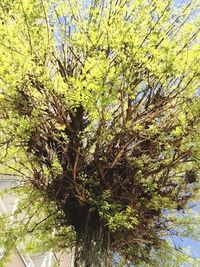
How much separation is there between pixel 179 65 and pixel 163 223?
6.76 ft

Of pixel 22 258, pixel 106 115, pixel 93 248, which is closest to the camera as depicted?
pixel 106 115

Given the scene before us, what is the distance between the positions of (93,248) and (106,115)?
1323 millimetres

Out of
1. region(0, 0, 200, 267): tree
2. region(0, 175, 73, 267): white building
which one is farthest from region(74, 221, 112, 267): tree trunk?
region(0, 175, 73, 267): white building

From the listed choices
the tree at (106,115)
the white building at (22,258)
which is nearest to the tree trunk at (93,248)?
the tree at (106,115)

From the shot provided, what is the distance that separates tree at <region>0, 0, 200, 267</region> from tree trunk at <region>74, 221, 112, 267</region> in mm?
10

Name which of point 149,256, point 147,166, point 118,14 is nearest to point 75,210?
point 147,166

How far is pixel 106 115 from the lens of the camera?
3.84 meters

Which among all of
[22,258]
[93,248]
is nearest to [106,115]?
[93,248]

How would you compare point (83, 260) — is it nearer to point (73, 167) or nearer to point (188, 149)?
point (73, 167)

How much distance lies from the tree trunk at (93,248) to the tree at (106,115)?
0.01m

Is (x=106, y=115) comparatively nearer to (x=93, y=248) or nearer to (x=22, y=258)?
(x=93, y=248)

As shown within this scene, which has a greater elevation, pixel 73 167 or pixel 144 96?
pixel 144 96

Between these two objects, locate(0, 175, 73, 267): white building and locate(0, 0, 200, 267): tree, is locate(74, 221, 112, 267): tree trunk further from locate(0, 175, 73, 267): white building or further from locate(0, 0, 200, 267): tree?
locate(0, 175, 73, 267): white building

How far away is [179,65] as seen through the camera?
3682 millimetres
